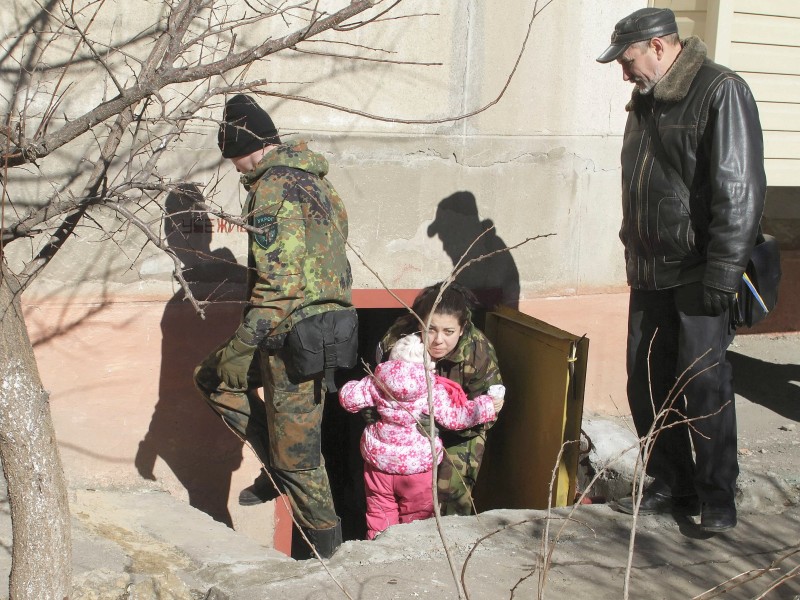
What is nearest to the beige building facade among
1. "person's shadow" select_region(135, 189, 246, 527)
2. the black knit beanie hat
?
"person's shadow" select_region(135, 189, 246, 527)

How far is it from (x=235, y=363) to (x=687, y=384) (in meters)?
1.81

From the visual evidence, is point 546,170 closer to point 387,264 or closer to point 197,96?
point 387,264

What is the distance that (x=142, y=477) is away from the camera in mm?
4781

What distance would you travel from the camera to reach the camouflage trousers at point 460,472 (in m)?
4.43

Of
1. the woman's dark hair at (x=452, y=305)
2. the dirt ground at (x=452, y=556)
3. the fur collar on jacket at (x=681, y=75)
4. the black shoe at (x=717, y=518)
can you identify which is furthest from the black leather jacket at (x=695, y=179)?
the dirt ground at (x=452, y=556)

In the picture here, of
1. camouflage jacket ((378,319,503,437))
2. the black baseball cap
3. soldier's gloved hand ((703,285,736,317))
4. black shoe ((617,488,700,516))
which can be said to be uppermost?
the black baseball cap

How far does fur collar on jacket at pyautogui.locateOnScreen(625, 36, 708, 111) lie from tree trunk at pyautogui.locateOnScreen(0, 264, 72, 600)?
93.5 inches

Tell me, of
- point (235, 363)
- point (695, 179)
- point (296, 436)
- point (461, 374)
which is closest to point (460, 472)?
point (461, 374)

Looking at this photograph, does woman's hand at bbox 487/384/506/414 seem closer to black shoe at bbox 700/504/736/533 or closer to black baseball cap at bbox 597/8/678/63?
black shoe at bbox 700/504/736/533

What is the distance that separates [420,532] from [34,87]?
248 cm

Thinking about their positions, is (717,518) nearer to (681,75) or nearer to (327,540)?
(327,540)

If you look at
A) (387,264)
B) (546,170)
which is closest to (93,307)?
(387,264)

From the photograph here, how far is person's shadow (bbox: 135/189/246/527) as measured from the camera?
15.4 ft

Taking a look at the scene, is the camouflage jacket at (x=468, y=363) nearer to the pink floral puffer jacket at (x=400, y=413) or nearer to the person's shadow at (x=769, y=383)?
the pink floral puffer jacket at (x=400, y=413)
